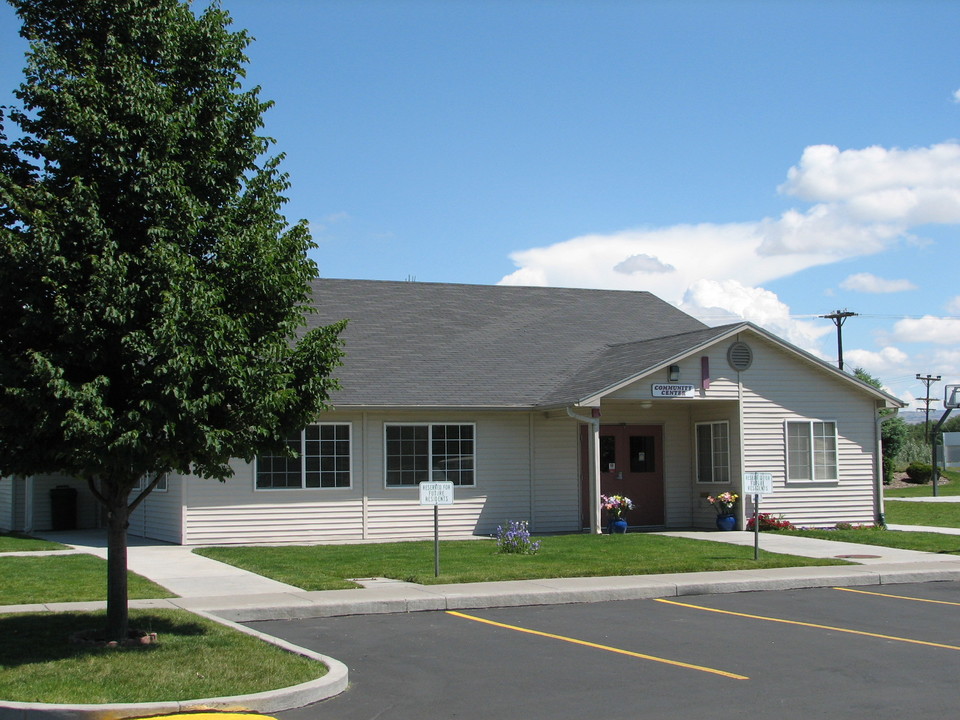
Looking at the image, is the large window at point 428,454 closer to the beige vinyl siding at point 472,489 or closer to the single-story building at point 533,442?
the single-story building at point 533,442

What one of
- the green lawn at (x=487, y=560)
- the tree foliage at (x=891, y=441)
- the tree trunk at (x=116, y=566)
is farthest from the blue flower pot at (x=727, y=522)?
the tree foliage at (x=891, y=441)

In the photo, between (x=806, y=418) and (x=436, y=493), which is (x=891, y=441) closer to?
(x=806, y=418)

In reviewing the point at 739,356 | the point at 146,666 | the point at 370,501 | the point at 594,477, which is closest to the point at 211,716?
the point at 146,666

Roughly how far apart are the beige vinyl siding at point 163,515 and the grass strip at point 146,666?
9.27 m

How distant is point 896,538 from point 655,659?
42.5ft

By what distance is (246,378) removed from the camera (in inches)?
366

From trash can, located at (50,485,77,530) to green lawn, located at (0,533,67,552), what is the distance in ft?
5.91

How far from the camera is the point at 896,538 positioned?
2092cm

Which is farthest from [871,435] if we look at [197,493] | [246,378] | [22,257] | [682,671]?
[22,257]

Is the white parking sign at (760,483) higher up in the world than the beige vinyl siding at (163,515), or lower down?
higher up

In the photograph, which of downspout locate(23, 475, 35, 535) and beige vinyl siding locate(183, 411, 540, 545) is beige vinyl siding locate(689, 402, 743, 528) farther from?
downspout locate(23, 475, 35, 535)

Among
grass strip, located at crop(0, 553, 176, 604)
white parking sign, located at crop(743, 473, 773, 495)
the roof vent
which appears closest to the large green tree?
grass strip, located at crop(0, 553, 176, 604)

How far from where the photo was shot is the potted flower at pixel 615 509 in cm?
2133

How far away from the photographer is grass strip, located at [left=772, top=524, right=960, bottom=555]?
19.4 metres
